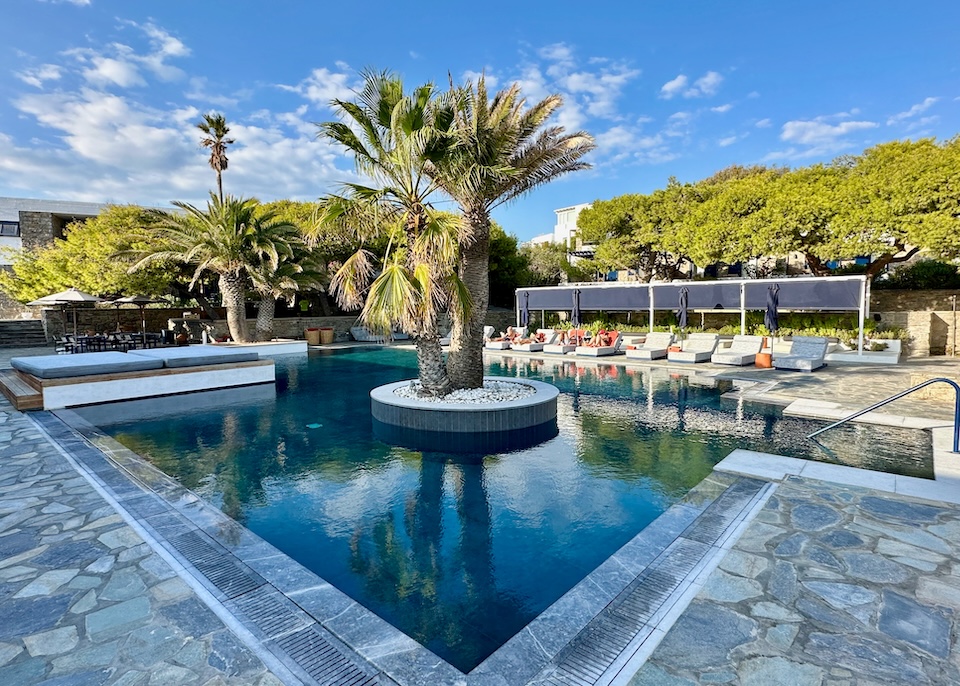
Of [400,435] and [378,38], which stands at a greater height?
[378,38]

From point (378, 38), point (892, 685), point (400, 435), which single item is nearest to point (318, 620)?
point (892, 685)

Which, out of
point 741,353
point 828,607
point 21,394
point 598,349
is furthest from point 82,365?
point 741,353

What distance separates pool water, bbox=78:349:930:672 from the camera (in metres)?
4.00

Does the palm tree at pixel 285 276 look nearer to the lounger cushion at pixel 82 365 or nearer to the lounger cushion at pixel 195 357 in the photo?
the lounger cushion at pixel 195 357

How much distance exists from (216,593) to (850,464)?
7784 millimetres

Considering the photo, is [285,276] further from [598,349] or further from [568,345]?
[598,349]

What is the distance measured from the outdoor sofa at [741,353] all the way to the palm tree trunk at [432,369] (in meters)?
11.3

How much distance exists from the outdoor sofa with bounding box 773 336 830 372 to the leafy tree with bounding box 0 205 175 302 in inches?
1043

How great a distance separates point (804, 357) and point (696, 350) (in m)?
3.38

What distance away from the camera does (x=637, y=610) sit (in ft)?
11.4

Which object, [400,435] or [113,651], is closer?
[113,651]

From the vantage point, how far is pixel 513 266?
36.5 metres

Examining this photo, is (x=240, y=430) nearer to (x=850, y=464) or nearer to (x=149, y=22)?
(x=850, y=464)

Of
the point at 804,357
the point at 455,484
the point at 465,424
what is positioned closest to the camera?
the point at 455,484
